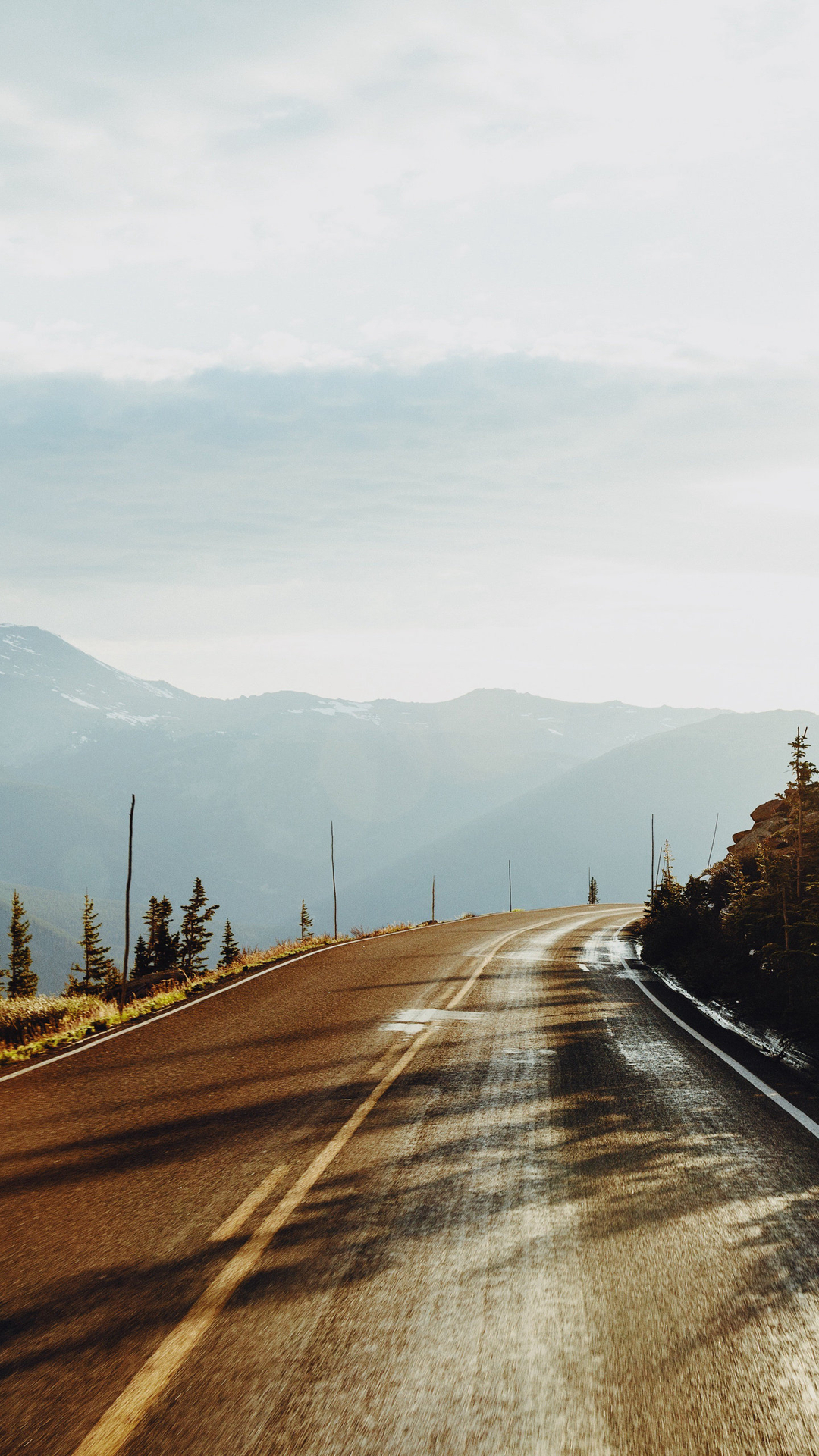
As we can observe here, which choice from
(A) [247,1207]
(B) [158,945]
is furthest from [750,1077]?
(B) [158,945]

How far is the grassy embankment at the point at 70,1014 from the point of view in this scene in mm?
11289

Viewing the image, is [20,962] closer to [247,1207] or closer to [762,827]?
[762,827]

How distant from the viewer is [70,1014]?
590 inches

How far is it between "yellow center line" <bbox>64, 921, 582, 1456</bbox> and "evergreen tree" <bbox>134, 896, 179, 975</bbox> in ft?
204

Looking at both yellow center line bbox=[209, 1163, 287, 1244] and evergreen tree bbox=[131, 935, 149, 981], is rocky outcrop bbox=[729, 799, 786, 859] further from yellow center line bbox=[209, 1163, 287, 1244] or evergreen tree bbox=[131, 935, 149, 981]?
evergreen tree bbox=[131, 935, 149, 981]

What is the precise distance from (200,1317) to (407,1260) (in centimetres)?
101

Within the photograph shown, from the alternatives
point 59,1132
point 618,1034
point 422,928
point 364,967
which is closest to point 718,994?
point 618,1034

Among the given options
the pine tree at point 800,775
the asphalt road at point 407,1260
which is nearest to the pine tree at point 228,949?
the pine tree at point 800,775

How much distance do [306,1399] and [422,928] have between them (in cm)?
2814

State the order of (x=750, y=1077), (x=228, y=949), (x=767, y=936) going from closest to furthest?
(x=750, y=1077)
(x=767, y=936)
(x=228, y=949)

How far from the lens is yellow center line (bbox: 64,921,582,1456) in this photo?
10.2 feet

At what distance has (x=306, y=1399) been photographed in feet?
10.6

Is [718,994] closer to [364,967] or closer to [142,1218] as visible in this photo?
[364,967]

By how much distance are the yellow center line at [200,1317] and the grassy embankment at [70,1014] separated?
5.77m
